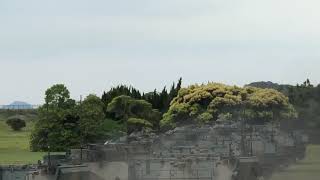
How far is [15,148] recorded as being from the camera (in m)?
66.7

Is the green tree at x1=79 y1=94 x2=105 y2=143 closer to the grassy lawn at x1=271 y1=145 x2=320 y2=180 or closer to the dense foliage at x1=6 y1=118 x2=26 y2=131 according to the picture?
the grassy lawn at x1=271 y1=145 x2=320 y2=180

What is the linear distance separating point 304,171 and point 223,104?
1976 cm

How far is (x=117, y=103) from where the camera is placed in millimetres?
66500

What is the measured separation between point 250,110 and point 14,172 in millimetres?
34479

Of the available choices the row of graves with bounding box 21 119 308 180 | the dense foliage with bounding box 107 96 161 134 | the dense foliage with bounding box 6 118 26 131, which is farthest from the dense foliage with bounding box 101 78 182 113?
the row of graves with bounding box 21 119 308 180

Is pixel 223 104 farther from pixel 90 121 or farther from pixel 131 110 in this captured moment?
pixel 90 121

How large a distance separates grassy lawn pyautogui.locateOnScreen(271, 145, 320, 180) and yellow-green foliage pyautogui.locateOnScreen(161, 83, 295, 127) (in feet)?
30.0

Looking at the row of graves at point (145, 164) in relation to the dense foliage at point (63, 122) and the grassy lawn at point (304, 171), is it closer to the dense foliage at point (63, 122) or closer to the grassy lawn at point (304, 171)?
the grassy lawn at point (304, 171)

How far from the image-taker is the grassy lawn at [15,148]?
5138cm

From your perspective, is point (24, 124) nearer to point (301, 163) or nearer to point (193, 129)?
point (301, 163)

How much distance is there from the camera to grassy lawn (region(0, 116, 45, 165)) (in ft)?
169

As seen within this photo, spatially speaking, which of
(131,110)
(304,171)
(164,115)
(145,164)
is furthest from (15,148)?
(145,164)

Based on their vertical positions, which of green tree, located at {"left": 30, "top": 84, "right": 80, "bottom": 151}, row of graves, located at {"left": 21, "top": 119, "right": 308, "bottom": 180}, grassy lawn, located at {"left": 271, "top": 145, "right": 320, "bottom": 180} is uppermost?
green tree, located at {"left": 30, "top": 84, "right": 80, "bottom": 151}

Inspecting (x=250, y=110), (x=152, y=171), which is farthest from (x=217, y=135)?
(x=250, y=110)
